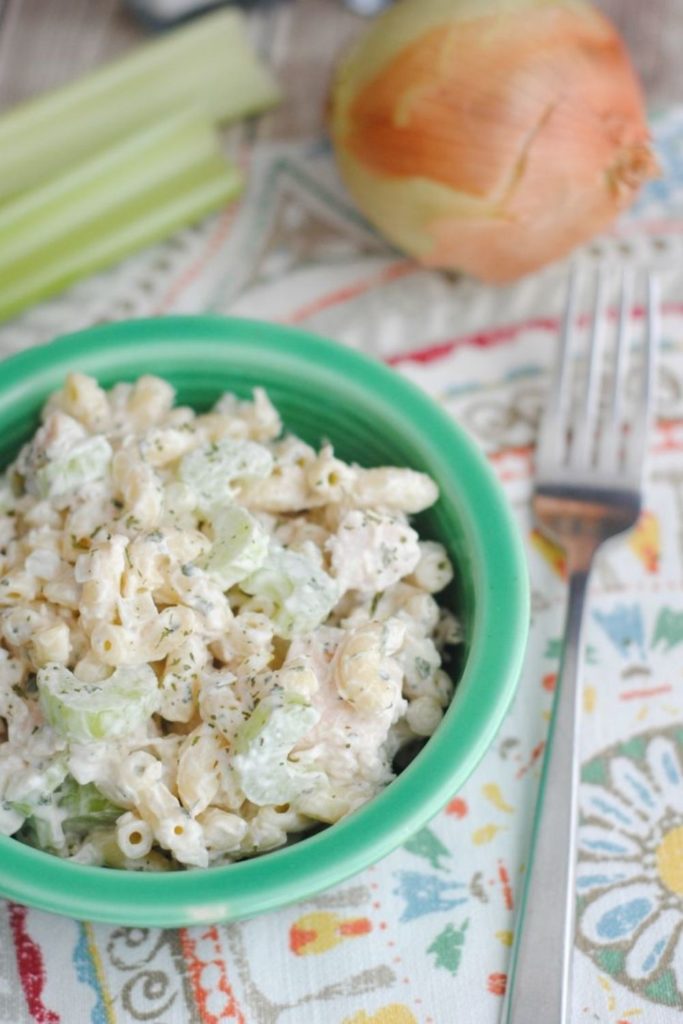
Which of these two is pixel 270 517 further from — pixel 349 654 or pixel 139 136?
pixel 139 136

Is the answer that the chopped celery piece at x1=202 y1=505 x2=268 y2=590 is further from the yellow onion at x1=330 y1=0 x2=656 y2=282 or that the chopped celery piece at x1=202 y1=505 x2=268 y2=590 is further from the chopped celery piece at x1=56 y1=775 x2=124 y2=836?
the yellow onion at x1=330 y1=0 x2=656 y2=282

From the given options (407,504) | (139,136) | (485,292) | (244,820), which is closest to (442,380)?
(485,292)

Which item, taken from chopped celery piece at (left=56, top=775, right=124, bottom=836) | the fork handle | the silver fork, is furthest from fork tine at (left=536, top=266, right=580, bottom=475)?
chopped celery piece at (left=56, top=775, right=124, bottom=836)

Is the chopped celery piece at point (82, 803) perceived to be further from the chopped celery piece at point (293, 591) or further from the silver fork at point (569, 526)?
the silver fork at point (569, 526)

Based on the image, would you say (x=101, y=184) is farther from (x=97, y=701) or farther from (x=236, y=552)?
(x=97, y=701)

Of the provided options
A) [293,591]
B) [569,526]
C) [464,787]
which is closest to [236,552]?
[293,591]
